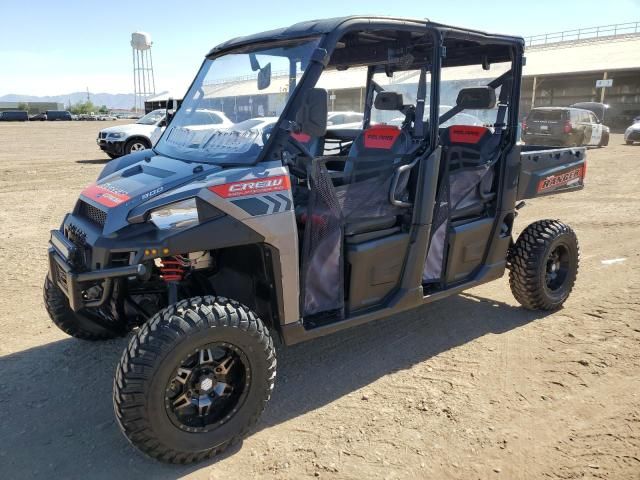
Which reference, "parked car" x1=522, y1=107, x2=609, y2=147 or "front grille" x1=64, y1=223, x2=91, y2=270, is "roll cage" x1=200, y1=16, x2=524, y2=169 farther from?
"parked car" x1=522, y1=107, x2=609, y2=147

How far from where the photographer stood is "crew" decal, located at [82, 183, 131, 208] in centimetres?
294

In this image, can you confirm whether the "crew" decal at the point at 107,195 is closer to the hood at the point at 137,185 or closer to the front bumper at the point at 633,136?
the hood at the point at 137,185

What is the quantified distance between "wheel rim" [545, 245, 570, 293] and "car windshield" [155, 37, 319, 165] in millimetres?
3128

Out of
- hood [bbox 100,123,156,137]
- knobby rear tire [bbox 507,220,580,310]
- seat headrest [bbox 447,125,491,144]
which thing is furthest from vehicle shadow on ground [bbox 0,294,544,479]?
hood [bbox 100,123,156,137]

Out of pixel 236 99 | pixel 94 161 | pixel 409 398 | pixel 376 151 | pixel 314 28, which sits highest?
pixel 314 28

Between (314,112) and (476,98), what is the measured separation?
1.86 meters

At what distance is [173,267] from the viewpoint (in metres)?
3.08

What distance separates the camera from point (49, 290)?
3.87 meters

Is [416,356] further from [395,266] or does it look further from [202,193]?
[202,193]

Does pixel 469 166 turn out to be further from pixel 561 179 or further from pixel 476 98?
pixel 561 179

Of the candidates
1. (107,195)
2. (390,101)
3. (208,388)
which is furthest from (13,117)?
(208,388)

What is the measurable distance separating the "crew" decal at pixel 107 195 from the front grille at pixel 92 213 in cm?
5

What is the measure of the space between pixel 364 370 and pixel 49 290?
7.61 ft

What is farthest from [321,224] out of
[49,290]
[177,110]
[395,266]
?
[49,290]
